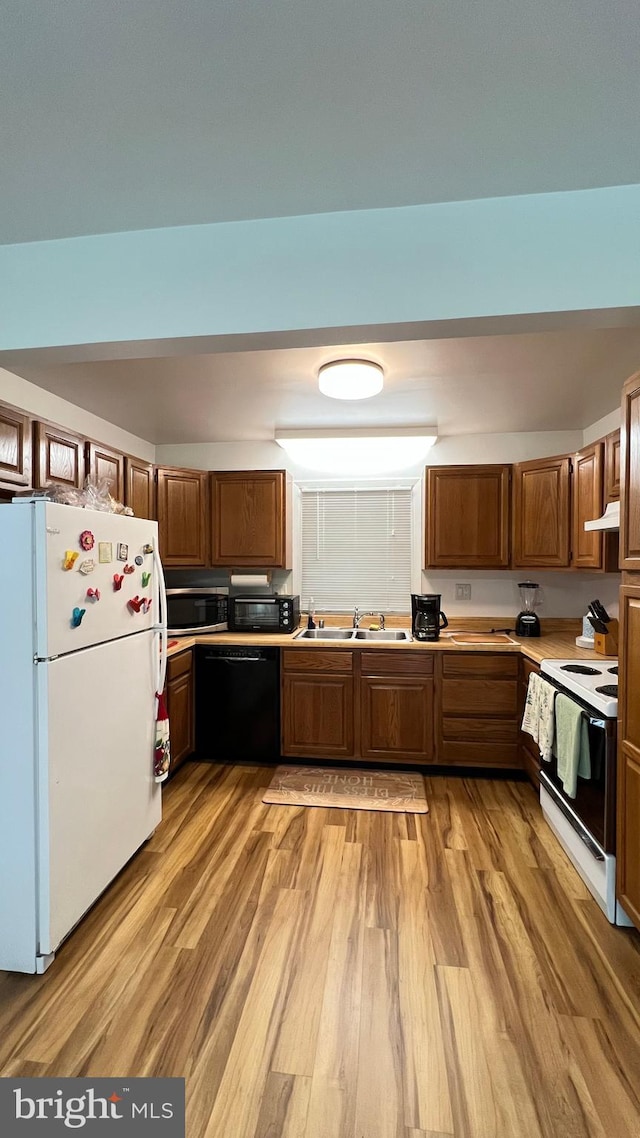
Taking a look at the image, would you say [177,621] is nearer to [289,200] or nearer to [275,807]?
[275,807]

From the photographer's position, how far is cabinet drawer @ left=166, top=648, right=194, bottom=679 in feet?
9.44

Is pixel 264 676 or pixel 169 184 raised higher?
pixel 169 184

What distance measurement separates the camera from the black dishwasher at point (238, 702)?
3213mm

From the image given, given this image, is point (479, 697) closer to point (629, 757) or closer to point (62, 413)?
point (629, 757)

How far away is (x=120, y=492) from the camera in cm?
292

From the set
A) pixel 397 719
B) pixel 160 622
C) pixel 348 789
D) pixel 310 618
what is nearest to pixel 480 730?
pixel 397 719

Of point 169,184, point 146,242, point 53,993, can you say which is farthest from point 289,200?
point 53,993

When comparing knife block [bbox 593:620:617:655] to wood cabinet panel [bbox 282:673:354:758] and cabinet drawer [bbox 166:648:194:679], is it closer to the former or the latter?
wood cabinet panel [bbox 282:673:354:758]

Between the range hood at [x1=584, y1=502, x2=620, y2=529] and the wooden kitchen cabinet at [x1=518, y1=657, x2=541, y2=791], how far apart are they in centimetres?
85

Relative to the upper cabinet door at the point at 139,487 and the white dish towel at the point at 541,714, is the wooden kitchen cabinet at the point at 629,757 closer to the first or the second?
the white dish towel at the point at 541,714

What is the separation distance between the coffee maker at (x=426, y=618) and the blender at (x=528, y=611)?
58 cm

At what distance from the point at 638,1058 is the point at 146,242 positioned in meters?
2.81

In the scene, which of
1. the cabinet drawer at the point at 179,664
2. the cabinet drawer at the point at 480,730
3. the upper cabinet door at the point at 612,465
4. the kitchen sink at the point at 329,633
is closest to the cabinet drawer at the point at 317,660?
Result: the kitchen sink at the point at 329,633

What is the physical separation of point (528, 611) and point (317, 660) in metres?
1.62
